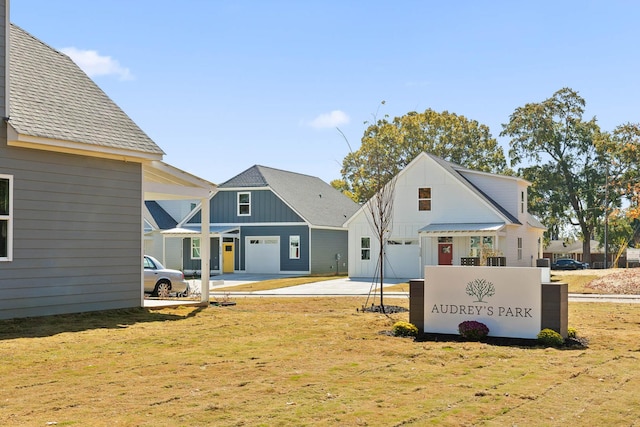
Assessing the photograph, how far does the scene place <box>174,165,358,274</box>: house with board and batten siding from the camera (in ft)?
140

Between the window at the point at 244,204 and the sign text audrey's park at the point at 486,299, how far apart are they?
31.2m

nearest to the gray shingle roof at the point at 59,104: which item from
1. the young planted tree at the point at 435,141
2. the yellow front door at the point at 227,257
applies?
the yellow front door at the point at 227,257

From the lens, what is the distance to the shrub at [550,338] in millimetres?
12086

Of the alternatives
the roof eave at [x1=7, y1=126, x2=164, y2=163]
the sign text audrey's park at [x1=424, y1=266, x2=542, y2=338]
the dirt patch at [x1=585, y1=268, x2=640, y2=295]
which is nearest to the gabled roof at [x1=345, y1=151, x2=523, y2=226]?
the dirt patch at [x1=585, y1=268, x2=640, y2=295]

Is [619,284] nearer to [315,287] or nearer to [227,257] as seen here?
[315,287]

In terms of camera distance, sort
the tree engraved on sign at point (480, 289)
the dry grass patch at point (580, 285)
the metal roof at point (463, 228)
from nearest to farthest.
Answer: the tree engraved on sign at point (480, 289) → the dry grass patch at point (580, 285) → the metal roof at point (463, 228)

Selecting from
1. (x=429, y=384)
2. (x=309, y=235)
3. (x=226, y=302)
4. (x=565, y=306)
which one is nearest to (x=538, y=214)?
(x=309, y=235)

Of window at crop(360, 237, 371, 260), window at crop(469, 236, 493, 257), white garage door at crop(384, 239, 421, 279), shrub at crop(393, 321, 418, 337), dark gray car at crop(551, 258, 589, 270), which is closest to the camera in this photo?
shrub at crop(393, 321, 418, 337)

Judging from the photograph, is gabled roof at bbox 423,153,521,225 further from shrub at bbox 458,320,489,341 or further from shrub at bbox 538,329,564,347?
shrub at bbox 538,329,564,347

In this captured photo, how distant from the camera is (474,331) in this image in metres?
12.6

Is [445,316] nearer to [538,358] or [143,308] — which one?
[538,358]

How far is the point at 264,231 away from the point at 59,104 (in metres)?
27.8

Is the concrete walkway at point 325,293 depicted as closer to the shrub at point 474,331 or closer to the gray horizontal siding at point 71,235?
the gray horizontal siding at point 71,235

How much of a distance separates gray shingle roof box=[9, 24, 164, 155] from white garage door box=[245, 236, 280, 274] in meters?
25.6
